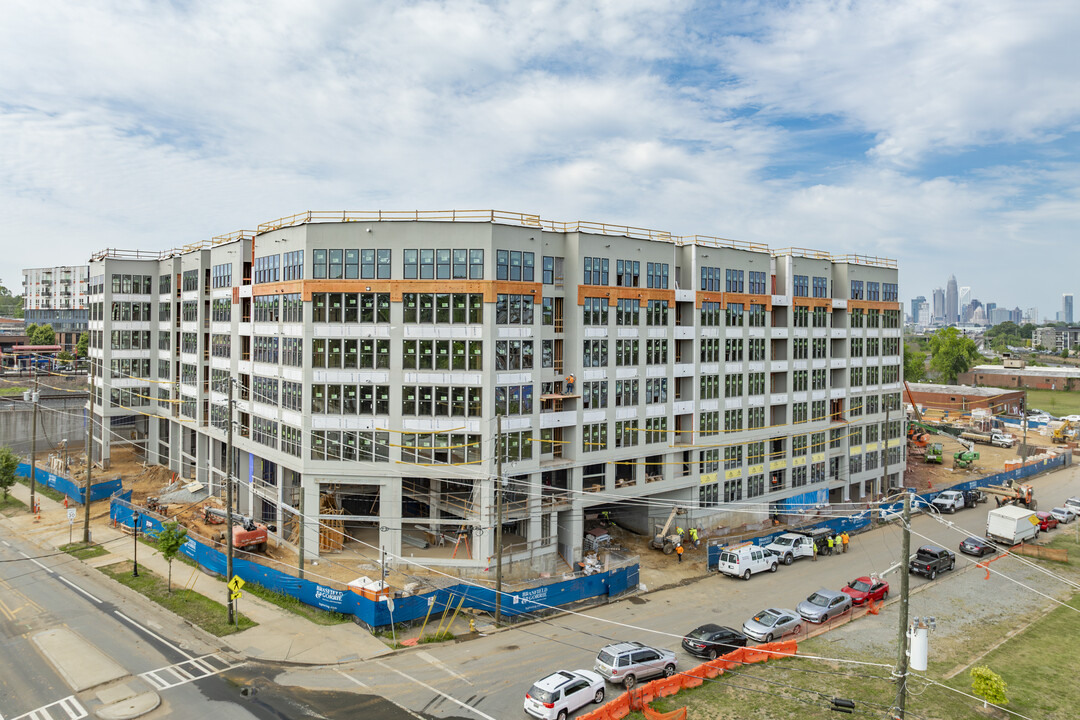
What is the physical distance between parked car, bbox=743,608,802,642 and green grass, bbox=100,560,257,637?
995 inches

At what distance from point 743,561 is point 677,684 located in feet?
57.7

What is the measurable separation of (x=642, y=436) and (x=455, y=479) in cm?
1477

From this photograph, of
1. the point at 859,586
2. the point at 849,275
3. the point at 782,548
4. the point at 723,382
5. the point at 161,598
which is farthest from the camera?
the point at 849,275

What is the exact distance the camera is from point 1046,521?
193ft

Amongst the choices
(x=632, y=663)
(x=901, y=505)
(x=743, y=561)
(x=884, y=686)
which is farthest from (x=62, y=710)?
(x=901, y=505)

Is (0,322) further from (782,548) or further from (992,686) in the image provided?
(992,686)

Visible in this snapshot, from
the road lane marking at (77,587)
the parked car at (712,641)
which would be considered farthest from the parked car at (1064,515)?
the road lane marking at (77,587)

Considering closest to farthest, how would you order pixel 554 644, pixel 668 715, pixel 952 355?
pixel 668 715 → pixel 554 644 → pixel 952 355

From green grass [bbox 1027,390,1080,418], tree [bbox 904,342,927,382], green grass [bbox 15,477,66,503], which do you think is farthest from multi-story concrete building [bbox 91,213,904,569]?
green grass [bbox 1027,390,1080,418]

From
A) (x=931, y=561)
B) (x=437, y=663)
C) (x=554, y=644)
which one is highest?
(x=931, y=561)

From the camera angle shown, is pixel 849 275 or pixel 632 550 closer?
pixel 632 550

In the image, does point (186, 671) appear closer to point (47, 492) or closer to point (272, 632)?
point (272, 632)

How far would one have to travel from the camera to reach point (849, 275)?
63.8 meters

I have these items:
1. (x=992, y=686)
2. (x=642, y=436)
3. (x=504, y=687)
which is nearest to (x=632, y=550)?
(x=642, y=436)
